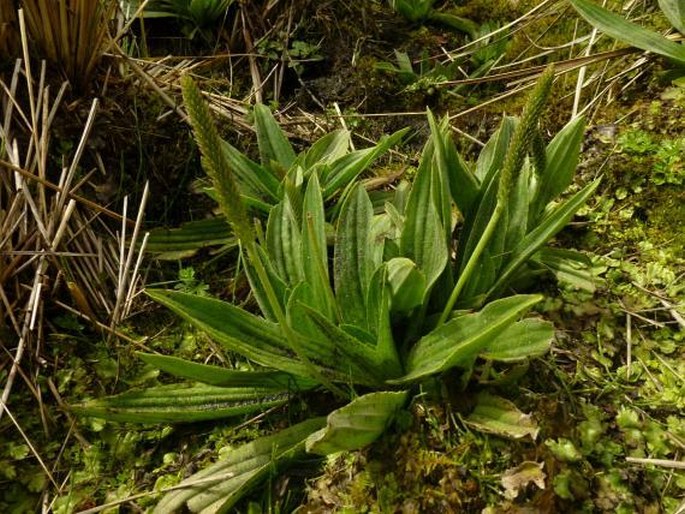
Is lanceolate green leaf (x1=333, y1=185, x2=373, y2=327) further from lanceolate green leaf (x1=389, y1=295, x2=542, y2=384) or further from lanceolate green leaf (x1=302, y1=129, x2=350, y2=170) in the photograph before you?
lanceolate green leaf (x1=302, y1=129, x2=350, y2=170)

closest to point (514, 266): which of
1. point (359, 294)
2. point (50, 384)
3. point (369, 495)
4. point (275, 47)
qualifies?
point (359, 294)

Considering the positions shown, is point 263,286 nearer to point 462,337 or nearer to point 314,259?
point 314,259

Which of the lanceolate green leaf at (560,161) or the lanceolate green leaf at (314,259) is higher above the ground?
the lanceolate green leaf at (560,161)

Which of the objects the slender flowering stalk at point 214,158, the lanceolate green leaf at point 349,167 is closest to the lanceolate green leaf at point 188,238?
the lanceolate green leaf at point 349,167

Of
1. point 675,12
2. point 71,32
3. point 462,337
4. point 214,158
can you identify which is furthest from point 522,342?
point 71,32

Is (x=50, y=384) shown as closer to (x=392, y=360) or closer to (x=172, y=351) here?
(x=172, y=351)

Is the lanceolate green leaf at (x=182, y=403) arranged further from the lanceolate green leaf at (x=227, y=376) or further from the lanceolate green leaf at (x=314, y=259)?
the lanceolate green leaf at (x=314, y=259)
